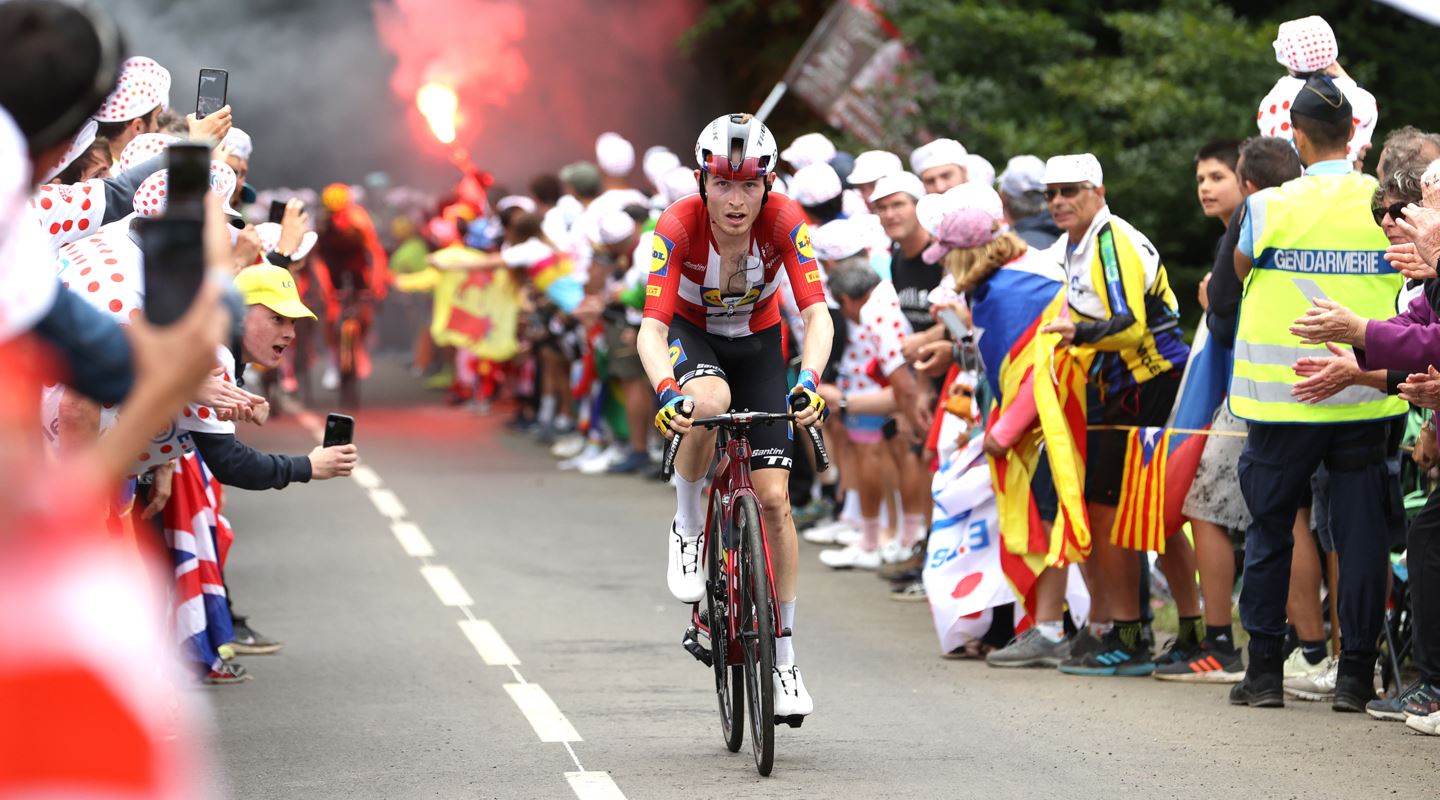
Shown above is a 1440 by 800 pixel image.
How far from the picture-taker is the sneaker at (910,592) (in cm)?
1166

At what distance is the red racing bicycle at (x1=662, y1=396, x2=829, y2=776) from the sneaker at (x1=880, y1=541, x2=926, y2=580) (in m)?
4.33

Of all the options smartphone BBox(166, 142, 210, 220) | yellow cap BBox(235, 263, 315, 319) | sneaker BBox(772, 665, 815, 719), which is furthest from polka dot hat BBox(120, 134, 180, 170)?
smartphone BBox(166, 142, 210, 220)

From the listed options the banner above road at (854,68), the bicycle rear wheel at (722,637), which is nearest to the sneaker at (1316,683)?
the bicycle rear wheel at (722,637)

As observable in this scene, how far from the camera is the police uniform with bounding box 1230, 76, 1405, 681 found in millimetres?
8078

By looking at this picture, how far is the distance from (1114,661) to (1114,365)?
4.21 ft

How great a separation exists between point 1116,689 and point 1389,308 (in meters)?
1.96

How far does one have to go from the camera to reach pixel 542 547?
1354 centimetres

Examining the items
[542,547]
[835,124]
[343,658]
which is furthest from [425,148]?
[343,658]

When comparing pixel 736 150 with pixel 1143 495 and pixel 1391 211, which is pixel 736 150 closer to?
pixel 1391 211

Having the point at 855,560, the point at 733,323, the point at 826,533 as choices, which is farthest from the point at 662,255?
the point at 826,533

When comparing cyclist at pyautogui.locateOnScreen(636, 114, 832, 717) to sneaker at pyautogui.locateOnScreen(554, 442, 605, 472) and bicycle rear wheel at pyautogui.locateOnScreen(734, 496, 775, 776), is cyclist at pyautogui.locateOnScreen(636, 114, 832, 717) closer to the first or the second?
bicycle rear wheel at pyautogui.locateOnScreen(734, 496, 775, 776)

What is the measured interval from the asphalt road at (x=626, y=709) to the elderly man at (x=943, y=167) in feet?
7.51

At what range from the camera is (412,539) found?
45.2 feet

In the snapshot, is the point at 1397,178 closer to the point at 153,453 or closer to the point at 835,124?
the point at 153,453
